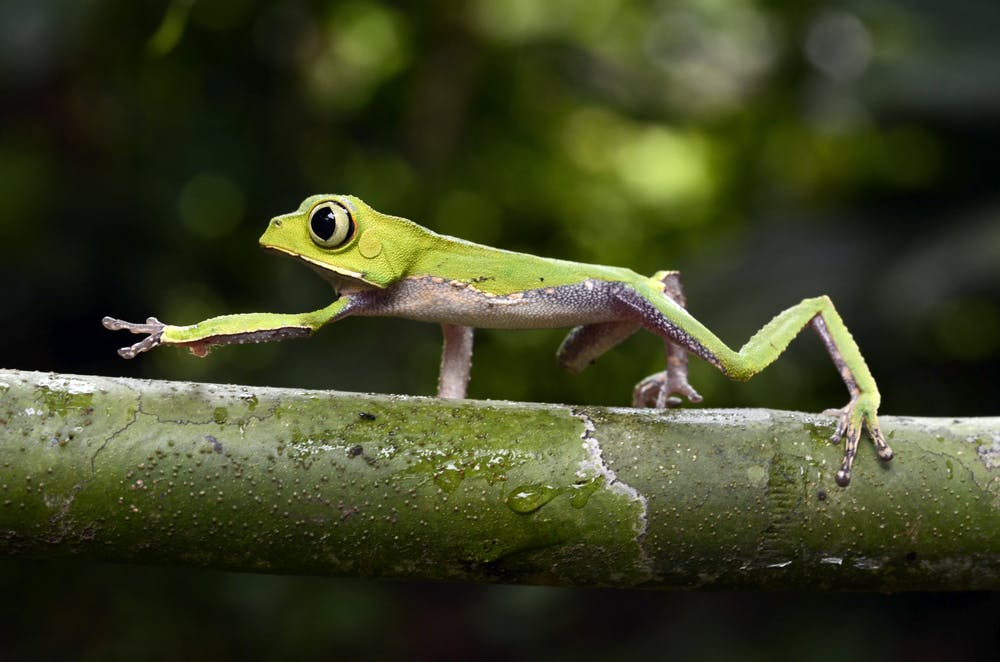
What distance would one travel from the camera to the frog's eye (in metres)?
2.24

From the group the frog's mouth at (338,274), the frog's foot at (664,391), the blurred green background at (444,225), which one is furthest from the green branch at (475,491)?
the blurred green background at (444,225)

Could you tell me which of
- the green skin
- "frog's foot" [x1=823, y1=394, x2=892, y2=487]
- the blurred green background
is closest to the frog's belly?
the green skin

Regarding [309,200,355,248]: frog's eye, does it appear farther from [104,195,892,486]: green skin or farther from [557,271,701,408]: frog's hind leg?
[557,271,701,408]: frog's hind leg

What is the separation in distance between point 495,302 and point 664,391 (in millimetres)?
552

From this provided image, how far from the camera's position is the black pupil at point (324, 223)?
224cm

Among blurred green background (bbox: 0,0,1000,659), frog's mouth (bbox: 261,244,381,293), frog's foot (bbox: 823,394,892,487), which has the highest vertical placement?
blurred green background (bbox: 0,0,1000,659)

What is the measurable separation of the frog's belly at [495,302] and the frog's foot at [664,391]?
0.33 m

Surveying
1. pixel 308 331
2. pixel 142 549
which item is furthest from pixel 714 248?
pixel 142 549

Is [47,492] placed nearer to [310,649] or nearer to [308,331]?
[308,331]

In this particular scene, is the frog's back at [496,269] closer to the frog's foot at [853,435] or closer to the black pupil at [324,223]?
the black pupil at [324,223]

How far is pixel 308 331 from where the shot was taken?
2.17 m

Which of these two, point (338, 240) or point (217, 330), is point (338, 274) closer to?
point (338, 240)

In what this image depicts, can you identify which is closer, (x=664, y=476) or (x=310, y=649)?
(x=664, y=476)

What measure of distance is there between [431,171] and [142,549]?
381cm
